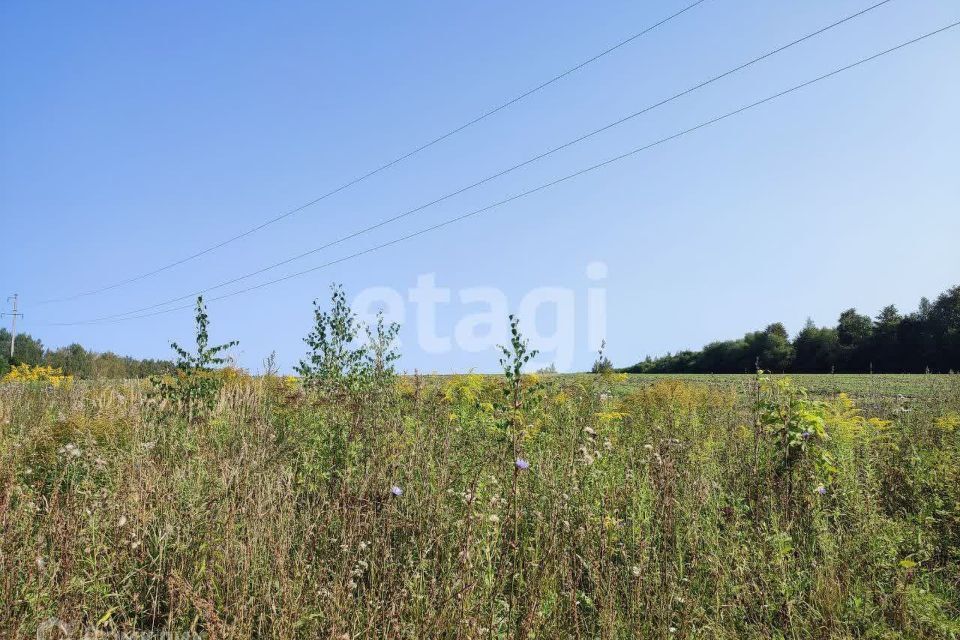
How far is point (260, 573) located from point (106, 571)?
2.80 ft

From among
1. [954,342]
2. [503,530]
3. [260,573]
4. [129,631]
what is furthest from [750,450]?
[954,342]

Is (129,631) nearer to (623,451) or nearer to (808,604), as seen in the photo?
(808,604)

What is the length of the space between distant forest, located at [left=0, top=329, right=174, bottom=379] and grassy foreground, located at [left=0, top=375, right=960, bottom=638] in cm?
497

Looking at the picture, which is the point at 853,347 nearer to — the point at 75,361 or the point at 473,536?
the point at 473,536

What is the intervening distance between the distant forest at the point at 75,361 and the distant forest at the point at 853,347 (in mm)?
36424

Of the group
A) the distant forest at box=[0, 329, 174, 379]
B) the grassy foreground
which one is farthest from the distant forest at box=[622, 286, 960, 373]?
the grassy foreground

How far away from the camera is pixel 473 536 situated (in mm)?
2971

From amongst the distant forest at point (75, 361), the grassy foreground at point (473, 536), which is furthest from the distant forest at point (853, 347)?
the grassy foreground at point (473, 536)

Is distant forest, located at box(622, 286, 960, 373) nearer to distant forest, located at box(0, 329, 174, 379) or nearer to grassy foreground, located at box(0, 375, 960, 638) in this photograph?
distant forest, located at box(0, 329, 174, 379)

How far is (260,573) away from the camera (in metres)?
3.05

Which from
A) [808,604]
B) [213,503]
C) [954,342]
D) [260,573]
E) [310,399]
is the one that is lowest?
[808,604]

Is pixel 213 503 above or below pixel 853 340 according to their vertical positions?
below

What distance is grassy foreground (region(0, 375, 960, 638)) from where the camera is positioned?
2791 mm

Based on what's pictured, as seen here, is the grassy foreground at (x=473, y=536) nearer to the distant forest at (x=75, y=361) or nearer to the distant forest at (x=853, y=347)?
the distant forest at (x=75, y=361)
